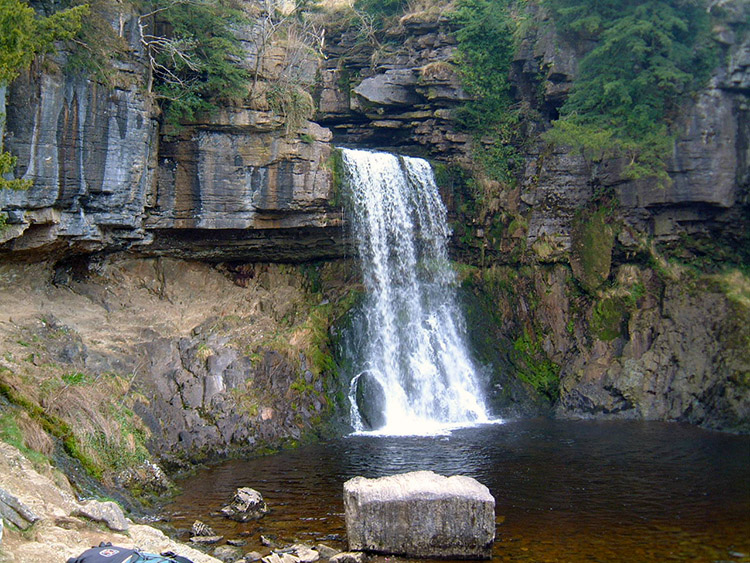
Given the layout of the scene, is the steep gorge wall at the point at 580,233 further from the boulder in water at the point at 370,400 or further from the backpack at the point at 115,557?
the backpack at the point at 115,557

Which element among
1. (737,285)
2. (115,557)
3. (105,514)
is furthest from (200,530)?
(737,285)

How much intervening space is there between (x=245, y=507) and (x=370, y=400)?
7273 mm

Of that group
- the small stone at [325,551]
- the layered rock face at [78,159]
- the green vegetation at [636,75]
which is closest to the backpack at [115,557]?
the small stone at [325,551]

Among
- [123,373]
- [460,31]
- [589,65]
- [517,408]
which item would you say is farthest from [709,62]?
[123,373]

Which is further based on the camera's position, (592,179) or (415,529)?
(592,179)

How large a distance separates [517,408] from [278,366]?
6.76 meters

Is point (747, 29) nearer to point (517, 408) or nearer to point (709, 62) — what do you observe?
point (709, 62)

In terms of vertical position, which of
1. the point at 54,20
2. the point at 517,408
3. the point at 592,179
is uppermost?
the point at 54,20

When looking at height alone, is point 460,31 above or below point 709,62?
above

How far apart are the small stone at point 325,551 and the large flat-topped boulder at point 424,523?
0.84 ft

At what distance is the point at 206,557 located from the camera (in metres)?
8.54

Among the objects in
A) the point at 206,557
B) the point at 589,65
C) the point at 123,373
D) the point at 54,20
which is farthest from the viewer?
the point at 589,65

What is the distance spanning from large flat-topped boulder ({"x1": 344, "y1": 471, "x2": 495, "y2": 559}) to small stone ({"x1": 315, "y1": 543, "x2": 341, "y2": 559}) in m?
0.26

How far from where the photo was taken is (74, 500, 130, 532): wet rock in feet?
28.7
